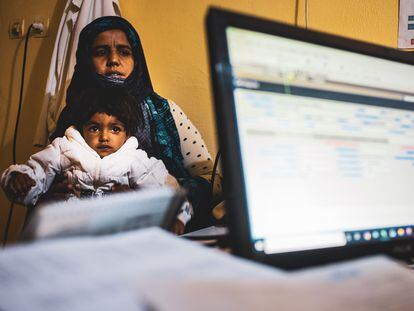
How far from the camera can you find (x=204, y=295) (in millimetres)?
231

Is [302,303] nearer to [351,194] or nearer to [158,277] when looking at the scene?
[158,277]

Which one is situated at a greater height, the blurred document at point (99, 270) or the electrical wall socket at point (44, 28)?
the electrical wall socket at point (44, 28)

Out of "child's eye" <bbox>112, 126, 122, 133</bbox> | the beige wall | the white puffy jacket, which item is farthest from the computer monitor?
the beige wall

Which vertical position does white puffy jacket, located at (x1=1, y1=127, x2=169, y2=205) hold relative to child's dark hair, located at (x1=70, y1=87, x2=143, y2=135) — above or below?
below

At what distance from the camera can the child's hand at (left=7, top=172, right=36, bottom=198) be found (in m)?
1.30

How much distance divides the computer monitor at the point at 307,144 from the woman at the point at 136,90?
105cm

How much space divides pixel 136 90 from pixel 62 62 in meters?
0.42

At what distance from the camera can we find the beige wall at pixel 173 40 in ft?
5.32

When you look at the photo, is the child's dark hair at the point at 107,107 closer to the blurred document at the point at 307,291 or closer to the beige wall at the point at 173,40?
the beige wall at the point at 173,40

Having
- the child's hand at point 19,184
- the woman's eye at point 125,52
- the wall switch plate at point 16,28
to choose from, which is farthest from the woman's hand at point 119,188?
the wall switch plate at point 16,28

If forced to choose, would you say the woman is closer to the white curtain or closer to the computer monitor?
the white curtain

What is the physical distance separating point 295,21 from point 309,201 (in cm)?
137

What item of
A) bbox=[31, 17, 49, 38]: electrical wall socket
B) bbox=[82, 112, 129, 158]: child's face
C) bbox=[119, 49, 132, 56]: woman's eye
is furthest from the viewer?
bbox=[31, 17, 49, 38]: electrical wall socket

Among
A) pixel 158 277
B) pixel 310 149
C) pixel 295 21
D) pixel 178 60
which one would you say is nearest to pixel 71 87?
pixel 178 60
